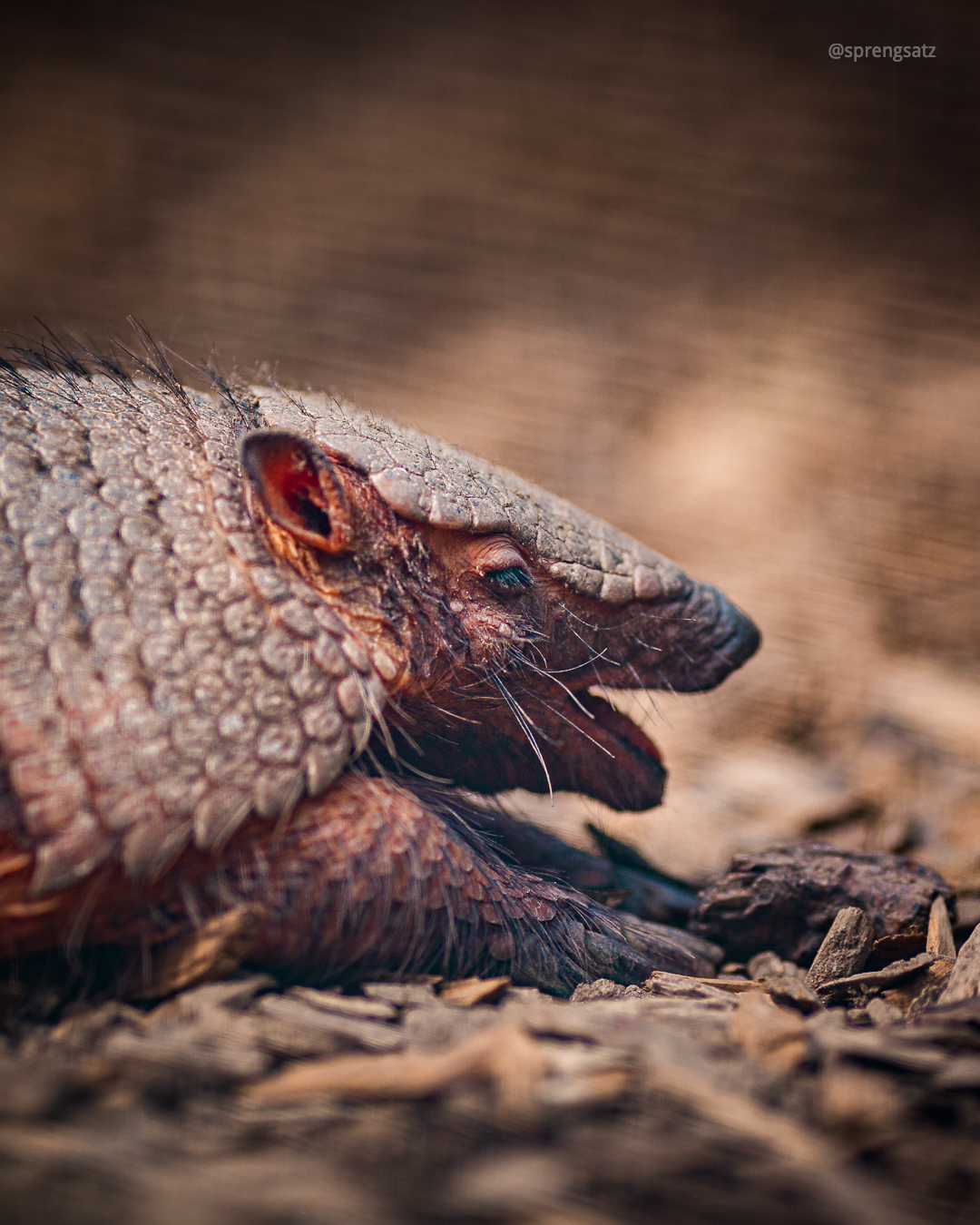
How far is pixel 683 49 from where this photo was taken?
3801mm

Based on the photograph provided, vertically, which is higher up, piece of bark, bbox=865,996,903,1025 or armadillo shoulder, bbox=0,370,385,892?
armadillo shoulder, bbox=0,370,385,892

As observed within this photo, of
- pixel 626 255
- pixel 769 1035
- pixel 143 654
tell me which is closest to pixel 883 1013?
pixel 769 1035

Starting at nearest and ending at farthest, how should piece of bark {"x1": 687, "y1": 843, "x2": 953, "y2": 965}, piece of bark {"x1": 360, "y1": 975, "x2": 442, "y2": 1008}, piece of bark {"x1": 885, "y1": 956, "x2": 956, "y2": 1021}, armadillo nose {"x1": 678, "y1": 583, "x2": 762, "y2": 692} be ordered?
1. piece of bark {"x1": 360, "y1": 975, "x2": 442, "y2": 1008}
2. piece of bark {"x1": 885, "y1": 956, "x2": 956, "y2": 1021}
3. piece of bark {"x1": 687, "y1": 843, "x2": 953, "y2": 965}
4. armadillo nose {"x1": 678, "y1": 583, "x2": 762, "y2": 692}

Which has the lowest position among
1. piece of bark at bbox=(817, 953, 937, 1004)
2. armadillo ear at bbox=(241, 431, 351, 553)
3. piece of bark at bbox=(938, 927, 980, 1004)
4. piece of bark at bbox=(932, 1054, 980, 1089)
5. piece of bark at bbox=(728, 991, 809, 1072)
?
piece of bark at bbox=(817, 953, 937, 1004)

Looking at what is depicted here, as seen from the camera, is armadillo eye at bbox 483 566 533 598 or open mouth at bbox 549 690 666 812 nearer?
armadillo eye at bbox 483 566 533 598

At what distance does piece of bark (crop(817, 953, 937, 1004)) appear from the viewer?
1.53 meters

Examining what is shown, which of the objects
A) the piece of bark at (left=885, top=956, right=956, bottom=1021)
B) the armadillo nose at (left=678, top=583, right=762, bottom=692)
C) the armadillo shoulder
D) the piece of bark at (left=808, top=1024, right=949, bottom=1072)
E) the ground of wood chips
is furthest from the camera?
the armadillo nose at (left=678, top=583, right=762, bottom=692)

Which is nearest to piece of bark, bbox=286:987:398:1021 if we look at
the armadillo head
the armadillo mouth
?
the armadillo head

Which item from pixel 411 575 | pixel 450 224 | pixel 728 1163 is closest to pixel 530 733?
pixel 411 575

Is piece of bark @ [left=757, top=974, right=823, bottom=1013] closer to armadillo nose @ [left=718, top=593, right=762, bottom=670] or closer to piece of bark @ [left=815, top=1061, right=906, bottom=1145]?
piece of bark @ [left=815, top=1061, right=906, bottom=1145]

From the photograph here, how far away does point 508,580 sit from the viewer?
1682 millimetres

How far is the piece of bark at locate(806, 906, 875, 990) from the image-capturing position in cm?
161

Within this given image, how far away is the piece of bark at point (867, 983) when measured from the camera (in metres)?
1.53

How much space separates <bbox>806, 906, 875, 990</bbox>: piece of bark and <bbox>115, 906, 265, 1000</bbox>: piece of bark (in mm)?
1031
